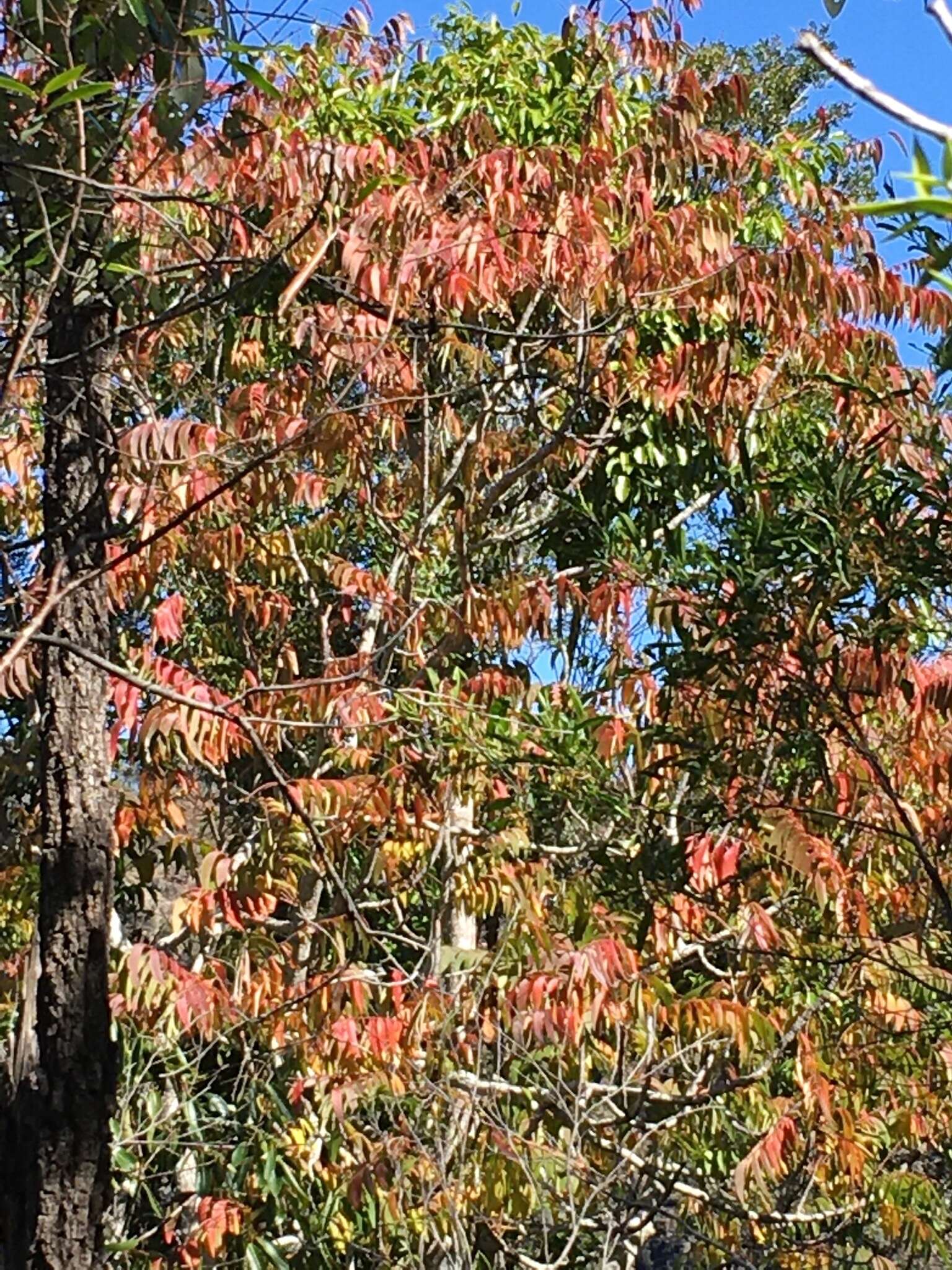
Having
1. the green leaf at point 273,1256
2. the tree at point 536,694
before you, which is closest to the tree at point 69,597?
the tree at point 536,694

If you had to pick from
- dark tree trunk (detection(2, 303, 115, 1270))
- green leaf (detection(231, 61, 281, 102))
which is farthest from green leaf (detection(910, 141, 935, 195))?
dark tree trunk (detection(2, 303, 115, 1270))

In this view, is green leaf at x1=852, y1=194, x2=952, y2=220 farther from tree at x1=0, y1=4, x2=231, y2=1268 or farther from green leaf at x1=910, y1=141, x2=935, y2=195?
tree at x1=0, y1=4, x2=231, y2=1268

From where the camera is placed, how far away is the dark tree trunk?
227cm

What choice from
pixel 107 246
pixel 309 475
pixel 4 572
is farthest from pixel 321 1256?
pixel 107 246

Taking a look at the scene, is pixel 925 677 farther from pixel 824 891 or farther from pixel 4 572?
pixel 4 572

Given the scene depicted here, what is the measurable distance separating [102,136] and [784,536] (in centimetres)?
152

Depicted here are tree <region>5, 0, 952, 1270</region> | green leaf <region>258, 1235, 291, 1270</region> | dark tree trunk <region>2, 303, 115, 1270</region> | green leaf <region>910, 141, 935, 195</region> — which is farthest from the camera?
green leaf <region>258, 1235, 291, 1270</region>

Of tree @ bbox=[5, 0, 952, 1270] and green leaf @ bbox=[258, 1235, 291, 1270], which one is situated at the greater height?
tree @ bbox=[5, 0, 952, 1270]

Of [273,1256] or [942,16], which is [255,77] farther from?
[273,1256]

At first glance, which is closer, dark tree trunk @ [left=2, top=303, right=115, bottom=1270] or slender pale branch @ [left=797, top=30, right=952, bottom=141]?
slender pale branch @ [left=797, top=30, right=952, bottom=141]

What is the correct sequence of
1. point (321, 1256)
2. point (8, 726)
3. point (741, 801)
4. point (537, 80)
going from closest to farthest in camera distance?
point (741, 801) → point (321, 1256) → point (537, 80) → point (8, 726)

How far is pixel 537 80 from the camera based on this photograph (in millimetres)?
4984

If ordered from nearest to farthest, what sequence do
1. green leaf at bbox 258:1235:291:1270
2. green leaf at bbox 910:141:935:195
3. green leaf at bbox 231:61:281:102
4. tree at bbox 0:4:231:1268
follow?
green leaf at bbox 910:141:935:195
green leaf at bbox 231:61:281:102
tree at bbox 0:4:231:1268
green leaf at bbox 258:1235:291:1270

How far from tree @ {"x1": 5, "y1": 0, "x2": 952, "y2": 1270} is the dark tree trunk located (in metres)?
0.38
